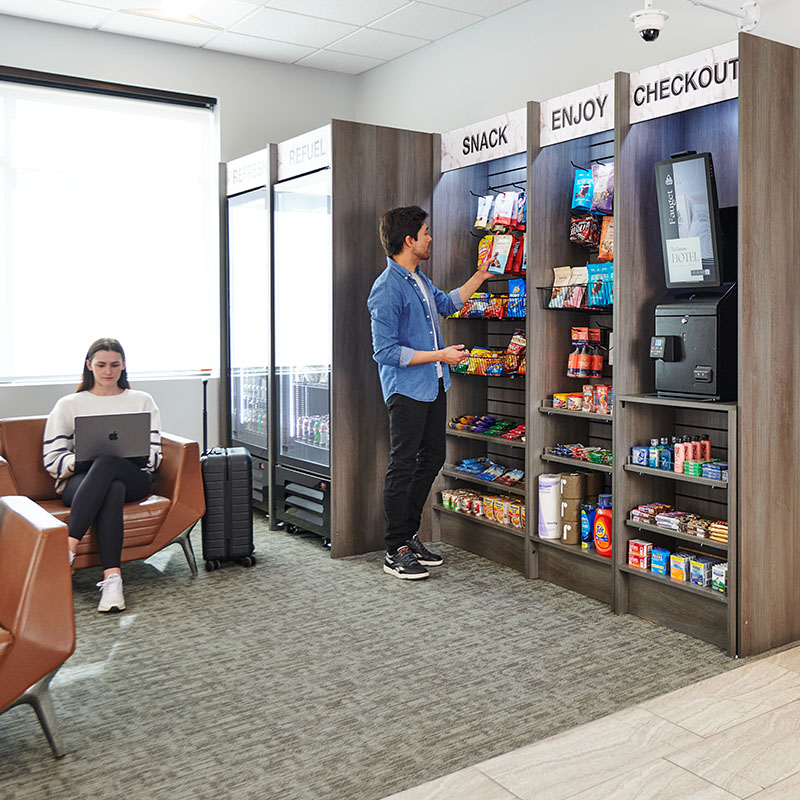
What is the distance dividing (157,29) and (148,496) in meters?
3.05

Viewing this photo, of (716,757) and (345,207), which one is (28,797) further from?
(345,207)

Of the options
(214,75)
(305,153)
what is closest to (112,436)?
(305,153)

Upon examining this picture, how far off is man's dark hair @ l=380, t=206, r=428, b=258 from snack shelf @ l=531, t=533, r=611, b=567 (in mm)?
1568

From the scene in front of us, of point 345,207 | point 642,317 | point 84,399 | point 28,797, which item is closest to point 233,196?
point 345,207

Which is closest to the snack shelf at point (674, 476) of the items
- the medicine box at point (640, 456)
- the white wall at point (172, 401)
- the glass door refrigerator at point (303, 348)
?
the medicine box at point (640, 456)

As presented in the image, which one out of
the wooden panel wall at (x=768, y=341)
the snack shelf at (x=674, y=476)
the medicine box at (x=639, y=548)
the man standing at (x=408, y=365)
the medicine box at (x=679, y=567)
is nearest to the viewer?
the wooden panel wall at (x=768, y=341)

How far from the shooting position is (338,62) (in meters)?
6.14

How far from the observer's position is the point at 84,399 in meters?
4.17

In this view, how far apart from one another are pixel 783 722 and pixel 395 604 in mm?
1674

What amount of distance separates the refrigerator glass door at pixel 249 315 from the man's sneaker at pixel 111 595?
1730mm

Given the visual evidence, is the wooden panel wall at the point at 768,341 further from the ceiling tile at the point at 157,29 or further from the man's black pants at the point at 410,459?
the ceiling tile at the point at 157,29

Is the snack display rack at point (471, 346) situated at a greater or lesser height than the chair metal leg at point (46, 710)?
greater

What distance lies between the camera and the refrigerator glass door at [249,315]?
17.7ft

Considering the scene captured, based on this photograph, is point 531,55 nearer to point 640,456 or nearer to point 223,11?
point 223,11
